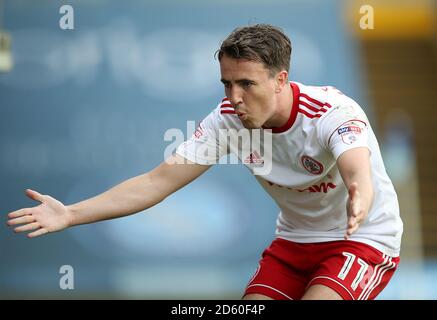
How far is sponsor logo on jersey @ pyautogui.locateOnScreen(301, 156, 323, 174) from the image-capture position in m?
5.35

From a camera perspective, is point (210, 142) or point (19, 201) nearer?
point (210, 142)

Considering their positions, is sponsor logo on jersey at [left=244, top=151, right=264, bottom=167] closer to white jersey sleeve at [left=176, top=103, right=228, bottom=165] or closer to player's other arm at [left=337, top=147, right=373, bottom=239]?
white jersey sleeve at [left=176, top=103, right=228, bottom=165]

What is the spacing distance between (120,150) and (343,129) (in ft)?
22.5

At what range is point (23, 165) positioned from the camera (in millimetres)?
11375

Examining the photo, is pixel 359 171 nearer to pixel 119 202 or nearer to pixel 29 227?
pixel 119 202

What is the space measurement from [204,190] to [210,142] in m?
5.84

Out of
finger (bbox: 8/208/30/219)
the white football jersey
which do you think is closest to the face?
the white football jersey

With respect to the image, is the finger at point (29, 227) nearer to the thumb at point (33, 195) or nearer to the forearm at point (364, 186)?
the thumb at point (33, 195)

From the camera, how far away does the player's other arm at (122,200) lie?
5.31 metres

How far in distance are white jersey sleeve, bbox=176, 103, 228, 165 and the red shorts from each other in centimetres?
71

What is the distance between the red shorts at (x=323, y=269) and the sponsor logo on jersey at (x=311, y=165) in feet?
1.53

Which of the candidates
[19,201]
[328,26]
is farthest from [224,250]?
[328,26]

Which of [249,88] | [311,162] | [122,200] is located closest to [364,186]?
[311,162]

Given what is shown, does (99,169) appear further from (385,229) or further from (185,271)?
(385,229)
